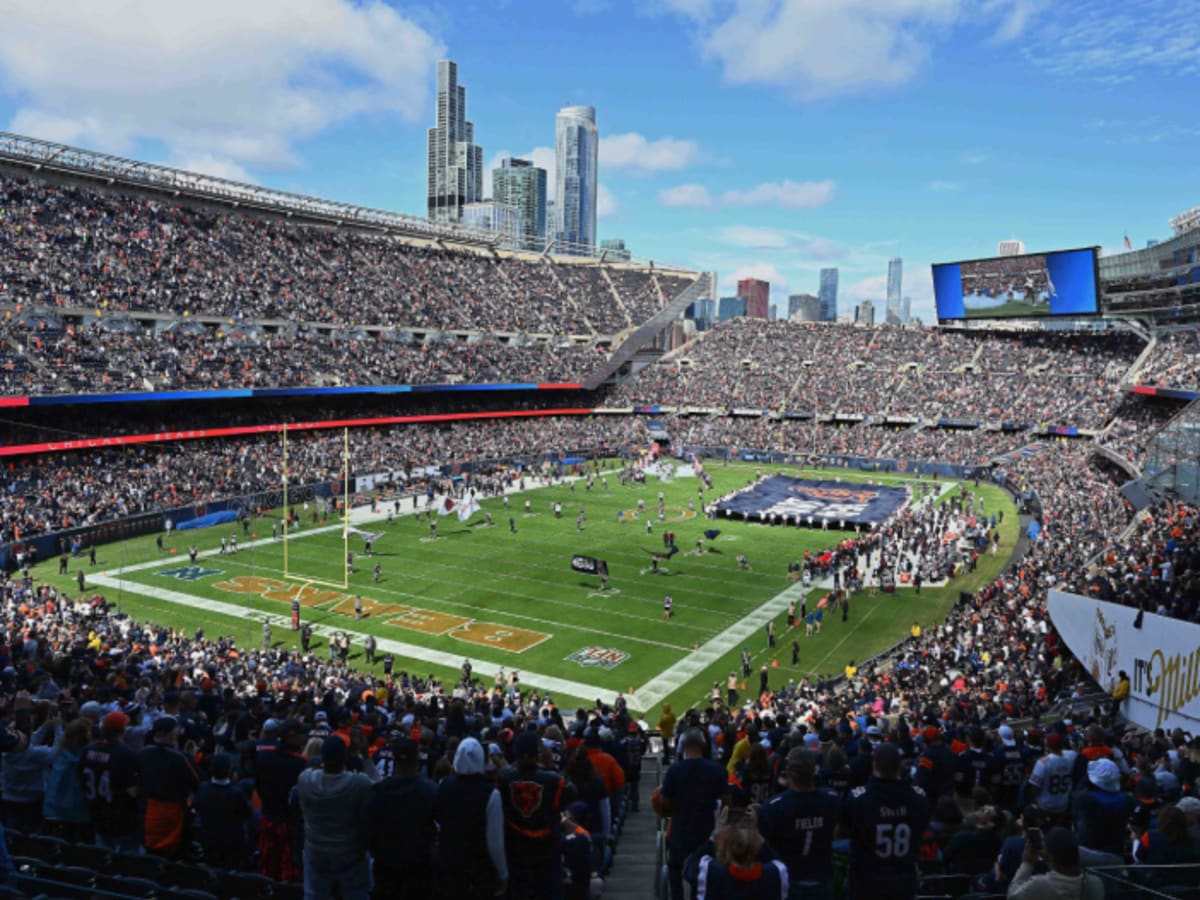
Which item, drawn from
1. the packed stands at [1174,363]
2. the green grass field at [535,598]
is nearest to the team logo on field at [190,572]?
the green grass field at [535,598]

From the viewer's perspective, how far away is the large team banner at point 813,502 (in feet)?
158

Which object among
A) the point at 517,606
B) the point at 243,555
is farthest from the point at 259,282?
the point at 517,606

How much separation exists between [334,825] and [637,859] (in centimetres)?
578

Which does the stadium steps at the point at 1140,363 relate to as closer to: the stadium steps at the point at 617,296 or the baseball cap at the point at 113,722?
the stadium steps at the point at 617,296

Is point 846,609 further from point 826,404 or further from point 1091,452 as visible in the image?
point 826,404

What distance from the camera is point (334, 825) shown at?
221 inches

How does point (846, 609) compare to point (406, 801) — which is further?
point (846, 609)

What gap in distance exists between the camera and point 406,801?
5.48m

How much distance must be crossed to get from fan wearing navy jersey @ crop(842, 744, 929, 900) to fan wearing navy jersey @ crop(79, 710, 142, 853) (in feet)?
17.5

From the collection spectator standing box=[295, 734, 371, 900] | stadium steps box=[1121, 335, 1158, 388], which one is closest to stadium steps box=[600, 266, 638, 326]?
stadium steps box=[1121, 335, 1158, 388]

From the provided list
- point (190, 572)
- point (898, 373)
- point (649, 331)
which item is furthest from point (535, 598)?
point (649, 331)

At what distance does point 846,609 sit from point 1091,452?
3439cm

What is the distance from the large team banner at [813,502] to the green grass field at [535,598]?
2124 millimetres

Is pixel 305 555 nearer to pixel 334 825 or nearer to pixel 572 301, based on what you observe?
pixel 334 825
